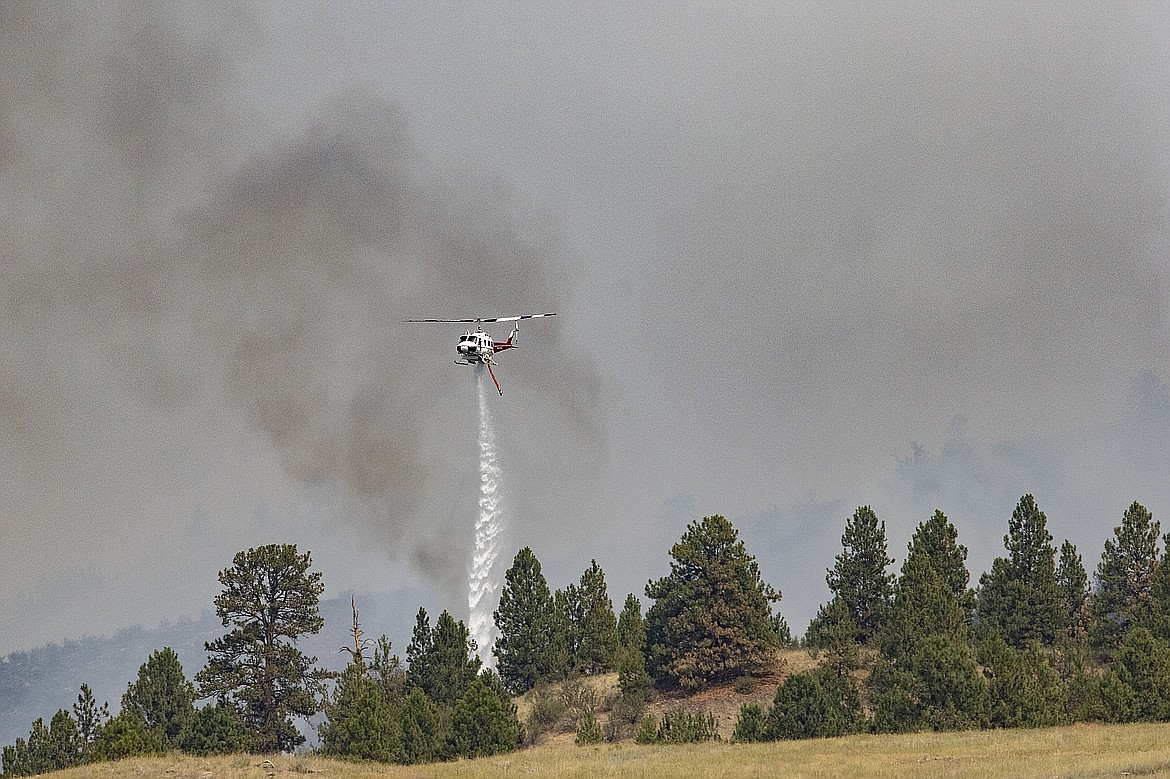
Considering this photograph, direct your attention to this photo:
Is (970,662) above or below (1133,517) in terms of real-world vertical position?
below

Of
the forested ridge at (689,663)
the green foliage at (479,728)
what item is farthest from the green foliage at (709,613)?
the green foliage at (479,728)

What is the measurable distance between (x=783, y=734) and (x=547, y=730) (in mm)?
21050

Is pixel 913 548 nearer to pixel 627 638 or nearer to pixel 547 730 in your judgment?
pixel 627 638

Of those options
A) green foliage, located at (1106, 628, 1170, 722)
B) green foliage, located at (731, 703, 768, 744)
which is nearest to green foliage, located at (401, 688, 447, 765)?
green foliage, located at (731, 703, 768, 744)

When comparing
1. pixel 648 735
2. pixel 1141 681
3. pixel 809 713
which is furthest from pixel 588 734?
pixel 1141 681

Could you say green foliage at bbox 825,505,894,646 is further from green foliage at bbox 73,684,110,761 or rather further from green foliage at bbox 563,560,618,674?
green foliage at bbox 73,684,110,761

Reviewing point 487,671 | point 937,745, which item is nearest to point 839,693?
point 937,745

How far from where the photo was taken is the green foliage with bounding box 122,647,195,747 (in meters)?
78.6

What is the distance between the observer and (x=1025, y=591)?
93.5m

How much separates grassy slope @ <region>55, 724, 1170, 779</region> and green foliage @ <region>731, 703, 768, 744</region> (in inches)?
126

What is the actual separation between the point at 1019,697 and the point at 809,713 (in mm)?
11715

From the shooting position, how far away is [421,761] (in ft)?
220

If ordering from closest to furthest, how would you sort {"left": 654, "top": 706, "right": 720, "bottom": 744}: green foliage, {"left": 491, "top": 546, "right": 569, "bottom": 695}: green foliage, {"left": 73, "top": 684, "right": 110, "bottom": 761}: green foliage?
{"left": 654, "top": 706, "right": 720, "bottom": 744}: green foliage, {"left": 73, "top": 684, "right": 110, "bottom": 761}: green foliage, {"left": 491, "top": 546, "right": 569, "bottom": 695}: green foliage

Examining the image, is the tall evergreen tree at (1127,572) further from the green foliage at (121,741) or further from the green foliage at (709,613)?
the green foliage at (121,741)
